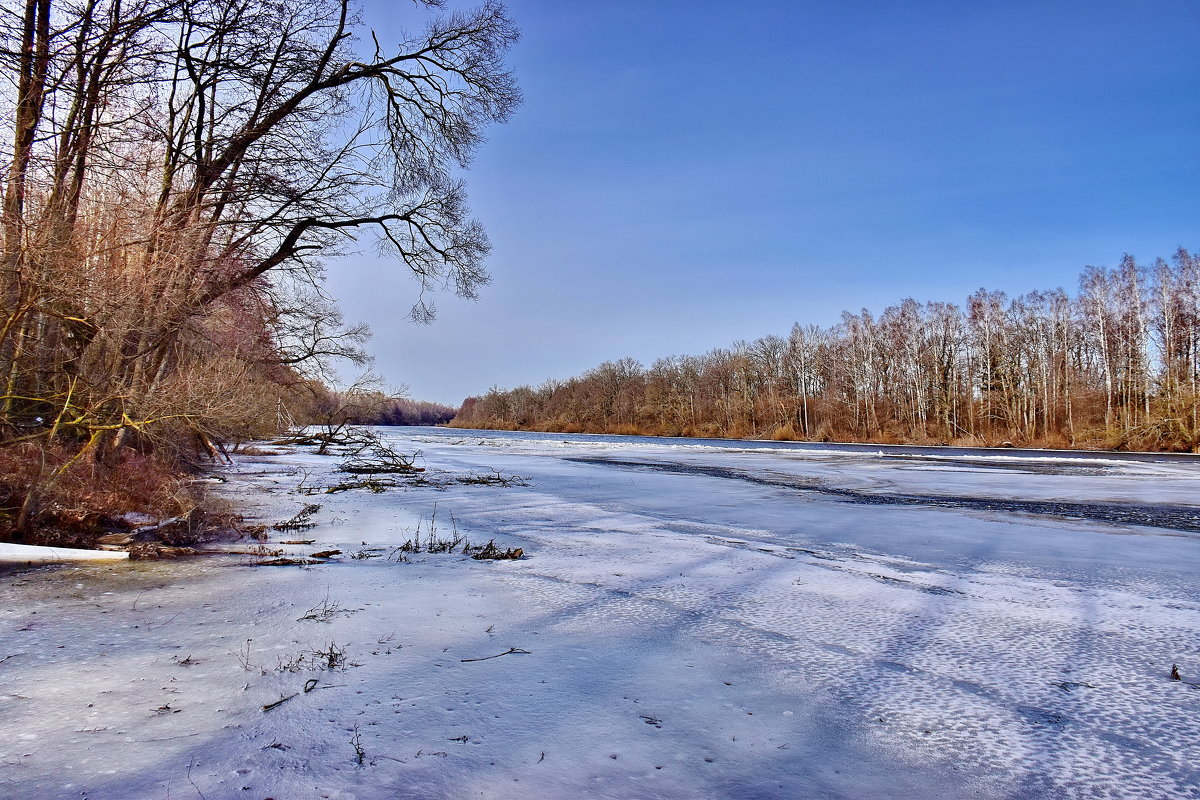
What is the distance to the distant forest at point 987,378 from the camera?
35.4m

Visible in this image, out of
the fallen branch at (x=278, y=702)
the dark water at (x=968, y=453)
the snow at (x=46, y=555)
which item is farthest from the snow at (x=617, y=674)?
the dark water at (x=968, y=453)

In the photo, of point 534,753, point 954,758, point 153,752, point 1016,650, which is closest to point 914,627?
point 1016,650

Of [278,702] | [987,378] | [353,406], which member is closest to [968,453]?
[987,378]

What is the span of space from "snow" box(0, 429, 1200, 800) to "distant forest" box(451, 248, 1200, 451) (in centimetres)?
3479

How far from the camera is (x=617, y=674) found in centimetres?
317

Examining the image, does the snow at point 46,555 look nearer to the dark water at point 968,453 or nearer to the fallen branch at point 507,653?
the fallen branch at point 507,653

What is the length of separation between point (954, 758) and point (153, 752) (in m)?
3.06

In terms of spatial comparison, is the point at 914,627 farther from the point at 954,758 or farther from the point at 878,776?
the point at 878,776

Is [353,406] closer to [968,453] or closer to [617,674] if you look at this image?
[617,674]

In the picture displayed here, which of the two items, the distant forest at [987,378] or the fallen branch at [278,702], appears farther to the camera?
the distant forest at [987,378]

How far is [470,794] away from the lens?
2098mm

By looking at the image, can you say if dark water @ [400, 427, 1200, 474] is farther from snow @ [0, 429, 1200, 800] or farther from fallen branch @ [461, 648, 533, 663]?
fallen branch @ [461, 648, 533, 663]

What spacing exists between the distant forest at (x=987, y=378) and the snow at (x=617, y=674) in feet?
114

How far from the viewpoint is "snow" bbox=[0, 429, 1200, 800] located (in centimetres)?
226
